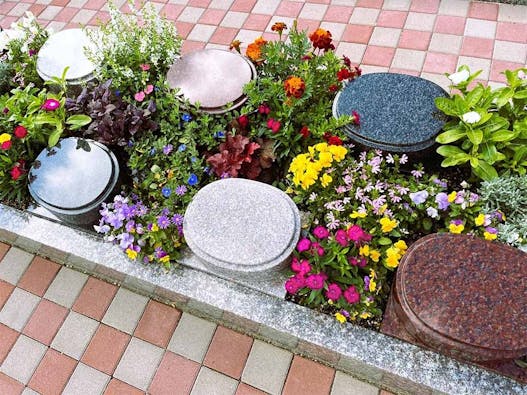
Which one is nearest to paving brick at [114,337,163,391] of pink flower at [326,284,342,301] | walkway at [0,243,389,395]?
walkway at [0,243,389,395]

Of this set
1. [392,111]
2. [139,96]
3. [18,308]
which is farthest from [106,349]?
[392,111]

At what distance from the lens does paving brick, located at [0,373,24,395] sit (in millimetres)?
2471

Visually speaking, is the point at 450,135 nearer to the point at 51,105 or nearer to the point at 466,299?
the point at 466,299

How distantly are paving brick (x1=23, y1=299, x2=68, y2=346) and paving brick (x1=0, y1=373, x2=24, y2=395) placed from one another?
0.24m

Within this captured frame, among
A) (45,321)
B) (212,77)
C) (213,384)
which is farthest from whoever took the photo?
(212,77)

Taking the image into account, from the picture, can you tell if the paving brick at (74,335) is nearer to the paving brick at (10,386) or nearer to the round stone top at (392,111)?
the paving brick at (10,386)

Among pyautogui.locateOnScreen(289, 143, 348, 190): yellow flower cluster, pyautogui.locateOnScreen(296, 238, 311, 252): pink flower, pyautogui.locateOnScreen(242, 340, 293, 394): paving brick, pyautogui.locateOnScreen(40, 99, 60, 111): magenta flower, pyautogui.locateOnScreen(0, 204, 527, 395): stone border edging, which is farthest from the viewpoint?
pyautogui.locateOnScreen(40, 99, 60, 111): magenta flower

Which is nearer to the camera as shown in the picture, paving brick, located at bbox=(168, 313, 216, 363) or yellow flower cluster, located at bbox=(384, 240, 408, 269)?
yellow flower cluster, located at bbox=(384, 240, 408, 269)

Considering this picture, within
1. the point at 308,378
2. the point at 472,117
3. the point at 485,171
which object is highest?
the point at 472,117

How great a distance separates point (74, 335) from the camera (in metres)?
2.60

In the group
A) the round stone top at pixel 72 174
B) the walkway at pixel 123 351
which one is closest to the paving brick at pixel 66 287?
the walkway at pixel 123 351

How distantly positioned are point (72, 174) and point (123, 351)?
3.38ft

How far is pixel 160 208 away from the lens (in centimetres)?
247

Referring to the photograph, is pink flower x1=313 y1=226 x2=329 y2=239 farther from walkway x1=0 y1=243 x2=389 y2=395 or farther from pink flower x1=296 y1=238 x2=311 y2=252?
walkway x1=0 y1=243 x2=389 y2=395
